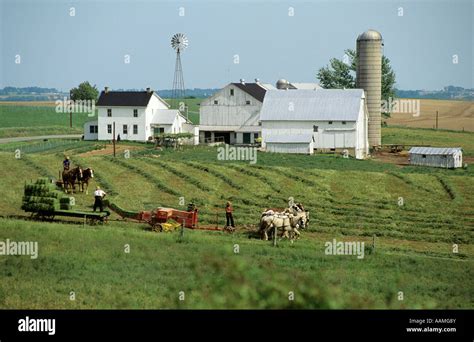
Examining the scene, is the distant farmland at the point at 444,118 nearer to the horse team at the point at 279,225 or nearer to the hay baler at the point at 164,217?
the horse team at the point at 279,225

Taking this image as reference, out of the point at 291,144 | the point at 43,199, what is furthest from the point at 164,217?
the point at 291,144

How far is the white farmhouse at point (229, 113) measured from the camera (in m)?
68.2

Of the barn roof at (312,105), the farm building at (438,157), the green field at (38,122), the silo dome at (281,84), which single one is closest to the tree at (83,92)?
the green field at (38,122)

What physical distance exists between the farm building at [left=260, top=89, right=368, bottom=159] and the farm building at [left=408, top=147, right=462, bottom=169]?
21.2 ft

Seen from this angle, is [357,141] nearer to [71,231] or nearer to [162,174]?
[162,174]

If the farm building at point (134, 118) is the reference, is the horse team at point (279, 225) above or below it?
below

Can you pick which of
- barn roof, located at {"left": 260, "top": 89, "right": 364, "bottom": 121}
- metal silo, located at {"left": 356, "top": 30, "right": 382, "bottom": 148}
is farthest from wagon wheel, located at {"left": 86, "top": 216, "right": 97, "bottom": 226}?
metal silo, located at {"left": 356, "top": 30, "right": 382, "bottom": 148}

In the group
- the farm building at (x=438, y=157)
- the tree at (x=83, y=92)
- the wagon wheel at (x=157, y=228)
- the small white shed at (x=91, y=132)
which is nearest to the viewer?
the wagon wheel at (x=157, y=228)

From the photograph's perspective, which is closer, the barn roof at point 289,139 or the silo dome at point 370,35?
the barn roof at point 289,139

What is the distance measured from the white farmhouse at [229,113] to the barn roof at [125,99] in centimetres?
502

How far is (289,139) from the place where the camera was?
5900 cm

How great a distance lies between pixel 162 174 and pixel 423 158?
1938 centimetres

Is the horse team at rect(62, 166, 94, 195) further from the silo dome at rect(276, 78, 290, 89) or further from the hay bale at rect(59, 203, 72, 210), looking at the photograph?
the silo dome at rect(276, 78, 290, 89)
